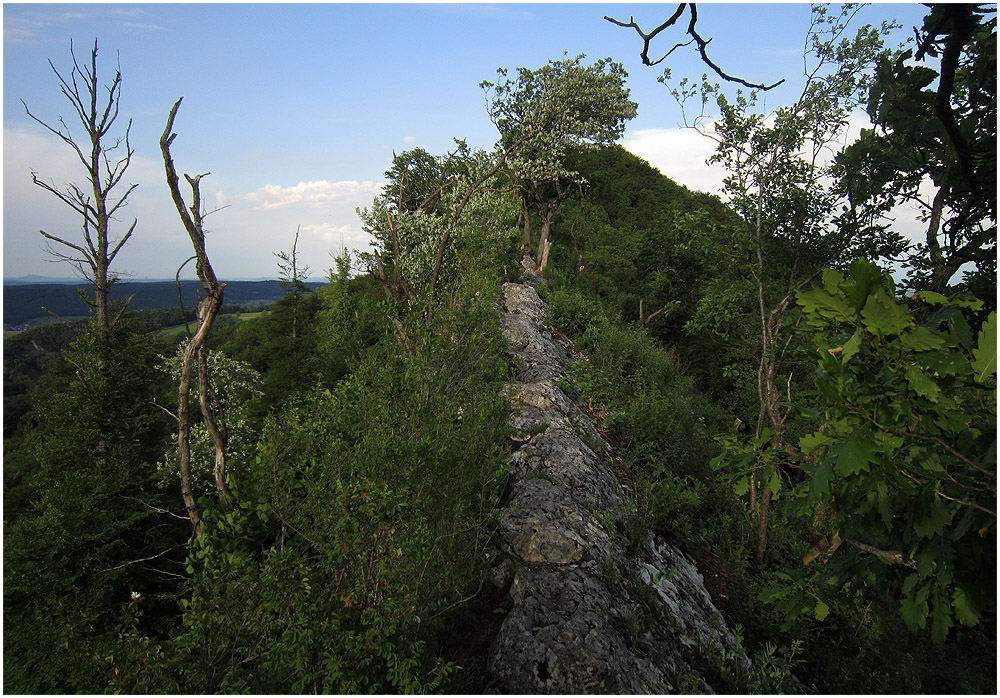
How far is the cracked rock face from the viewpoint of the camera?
385 centimetres

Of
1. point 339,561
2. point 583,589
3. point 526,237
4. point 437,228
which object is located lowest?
point 583,589

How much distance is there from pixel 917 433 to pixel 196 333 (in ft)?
19.6

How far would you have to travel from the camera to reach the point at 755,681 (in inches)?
171

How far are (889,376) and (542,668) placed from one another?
3318mm

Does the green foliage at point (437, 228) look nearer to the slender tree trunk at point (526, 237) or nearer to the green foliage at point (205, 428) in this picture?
the green foliage at point (205, 428)

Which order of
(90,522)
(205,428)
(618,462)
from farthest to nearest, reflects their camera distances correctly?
(205,428) → (90,522) → (618,462)

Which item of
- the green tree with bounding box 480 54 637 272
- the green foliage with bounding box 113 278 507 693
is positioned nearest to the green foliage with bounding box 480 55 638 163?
the green tree with bounding box 480 54 637 272

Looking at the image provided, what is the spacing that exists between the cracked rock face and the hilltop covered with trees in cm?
34

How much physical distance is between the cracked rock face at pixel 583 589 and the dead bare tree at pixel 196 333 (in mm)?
3140

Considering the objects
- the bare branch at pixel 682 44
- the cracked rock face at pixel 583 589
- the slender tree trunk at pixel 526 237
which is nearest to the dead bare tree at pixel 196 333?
the cracked rock face at pixel 583 589

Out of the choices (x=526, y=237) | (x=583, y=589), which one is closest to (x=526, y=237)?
(x=526, y=237)

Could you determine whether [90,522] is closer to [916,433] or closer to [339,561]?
Result: [339,561]

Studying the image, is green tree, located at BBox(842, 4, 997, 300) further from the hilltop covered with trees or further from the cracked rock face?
the cracked rock face

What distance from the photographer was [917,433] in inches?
80.0
